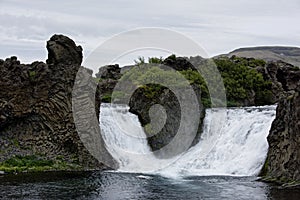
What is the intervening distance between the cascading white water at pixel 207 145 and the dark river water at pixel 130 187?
11.0 ft

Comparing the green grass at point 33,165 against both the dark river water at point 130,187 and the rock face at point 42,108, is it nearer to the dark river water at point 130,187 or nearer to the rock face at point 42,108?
the rock face at point 42,108

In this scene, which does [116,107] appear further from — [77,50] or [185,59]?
[185,59]

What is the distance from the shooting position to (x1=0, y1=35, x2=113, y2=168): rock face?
42.8 m

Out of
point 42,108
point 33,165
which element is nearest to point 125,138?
point 42,108

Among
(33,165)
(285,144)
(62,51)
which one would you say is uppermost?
(62,51)

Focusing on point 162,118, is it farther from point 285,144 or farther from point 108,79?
point 108,79

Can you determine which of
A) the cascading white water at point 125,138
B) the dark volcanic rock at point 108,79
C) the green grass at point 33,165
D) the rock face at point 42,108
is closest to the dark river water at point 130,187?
the green grass at point 33,165

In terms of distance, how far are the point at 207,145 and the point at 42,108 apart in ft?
52.1

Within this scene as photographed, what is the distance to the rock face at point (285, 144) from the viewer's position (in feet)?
111

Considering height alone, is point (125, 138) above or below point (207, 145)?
above

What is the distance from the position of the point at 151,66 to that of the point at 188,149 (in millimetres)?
19510

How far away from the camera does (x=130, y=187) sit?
32.8 meters

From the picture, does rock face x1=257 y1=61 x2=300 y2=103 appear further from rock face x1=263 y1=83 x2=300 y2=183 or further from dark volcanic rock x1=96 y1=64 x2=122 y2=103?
rock face x1=263 y1=83 x2=300 y2=183

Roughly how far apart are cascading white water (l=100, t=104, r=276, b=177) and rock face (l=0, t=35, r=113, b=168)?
352cm
